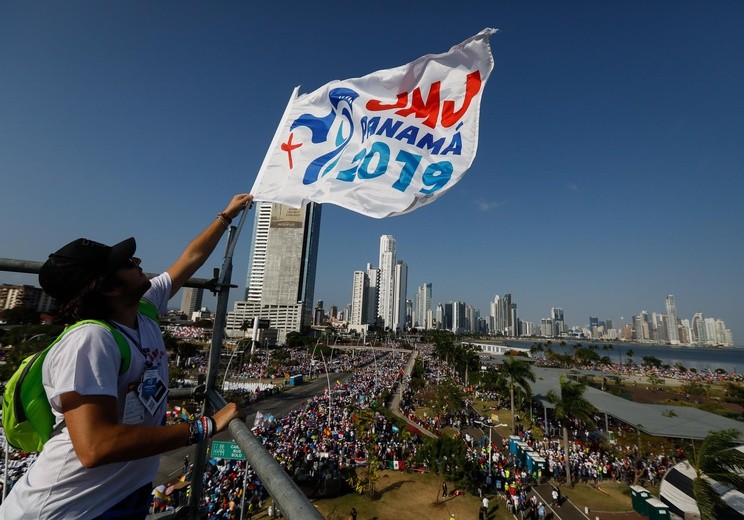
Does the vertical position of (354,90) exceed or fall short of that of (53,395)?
it exceeds it

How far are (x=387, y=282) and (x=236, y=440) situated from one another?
181 m

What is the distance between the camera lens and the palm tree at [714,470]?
33.0 feet

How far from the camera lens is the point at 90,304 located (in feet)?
5.39

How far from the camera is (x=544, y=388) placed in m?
36.9

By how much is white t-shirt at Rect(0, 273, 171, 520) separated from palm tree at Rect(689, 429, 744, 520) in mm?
14696

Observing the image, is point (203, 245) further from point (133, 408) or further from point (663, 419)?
point (663, 419)

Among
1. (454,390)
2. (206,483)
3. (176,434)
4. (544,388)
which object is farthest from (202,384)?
(544,388)

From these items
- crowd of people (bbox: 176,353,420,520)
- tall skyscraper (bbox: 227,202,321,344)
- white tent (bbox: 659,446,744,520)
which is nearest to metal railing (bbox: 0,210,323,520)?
crowd of people (bbox: 176,353,420,520)

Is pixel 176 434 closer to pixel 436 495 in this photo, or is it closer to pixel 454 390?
pixel 436 495

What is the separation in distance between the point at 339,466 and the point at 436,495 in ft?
16.0

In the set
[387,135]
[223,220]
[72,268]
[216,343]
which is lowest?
[216,343]

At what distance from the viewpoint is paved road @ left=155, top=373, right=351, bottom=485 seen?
57.6ft

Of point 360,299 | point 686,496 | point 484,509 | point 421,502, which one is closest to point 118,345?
point 484,509

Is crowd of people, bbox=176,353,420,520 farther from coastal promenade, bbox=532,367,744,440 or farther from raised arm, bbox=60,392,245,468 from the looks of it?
coastal promenade, bbox=532,367,744,440
